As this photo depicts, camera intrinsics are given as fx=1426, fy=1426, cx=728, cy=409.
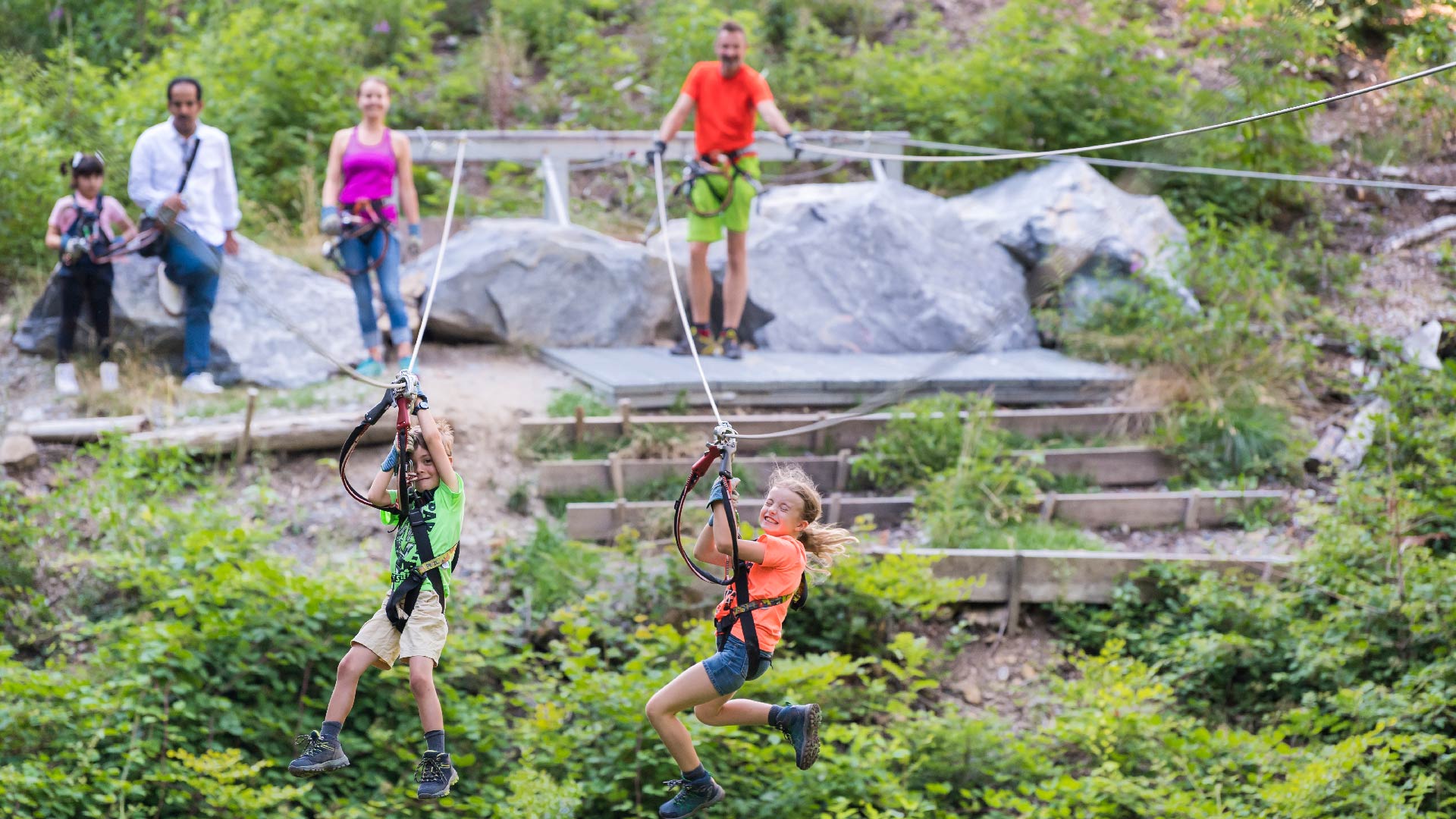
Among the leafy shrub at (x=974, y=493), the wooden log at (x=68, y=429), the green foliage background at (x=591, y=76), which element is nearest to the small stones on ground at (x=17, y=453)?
the wooden log at (x=68, y=429)

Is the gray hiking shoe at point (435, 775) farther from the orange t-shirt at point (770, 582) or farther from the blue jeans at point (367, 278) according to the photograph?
the blue jeans at point (367, 278)

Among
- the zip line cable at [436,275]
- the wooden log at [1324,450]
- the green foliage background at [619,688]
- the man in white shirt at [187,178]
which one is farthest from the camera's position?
the wooden log at [1324,450]

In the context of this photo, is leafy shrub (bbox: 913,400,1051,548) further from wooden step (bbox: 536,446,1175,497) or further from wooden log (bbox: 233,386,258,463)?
wooden log (bbox: 233,386,258,463)

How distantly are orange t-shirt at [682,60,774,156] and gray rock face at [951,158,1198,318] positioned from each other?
8.70ft

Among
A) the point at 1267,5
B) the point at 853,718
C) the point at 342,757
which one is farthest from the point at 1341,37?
the point at 342,757

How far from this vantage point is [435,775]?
11.3 feet

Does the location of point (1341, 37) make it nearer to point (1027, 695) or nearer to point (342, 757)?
point (1027, 695)

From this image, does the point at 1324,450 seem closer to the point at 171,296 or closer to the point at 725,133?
the point at 725,133

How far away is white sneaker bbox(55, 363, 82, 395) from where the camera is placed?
8164 millimetres

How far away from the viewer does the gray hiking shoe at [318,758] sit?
3.29 m

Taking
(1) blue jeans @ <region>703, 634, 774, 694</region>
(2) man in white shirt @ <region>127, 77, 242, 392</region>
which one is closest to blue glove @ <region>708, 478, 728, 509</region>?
(1) blue jeans @ <region>703, 634, 774, 694</region>

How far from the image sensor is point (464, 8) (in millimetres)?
13789

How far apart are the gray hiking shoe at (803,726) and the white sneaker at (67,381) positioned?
19.4ft

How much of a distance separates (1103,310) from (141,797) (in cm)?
650
